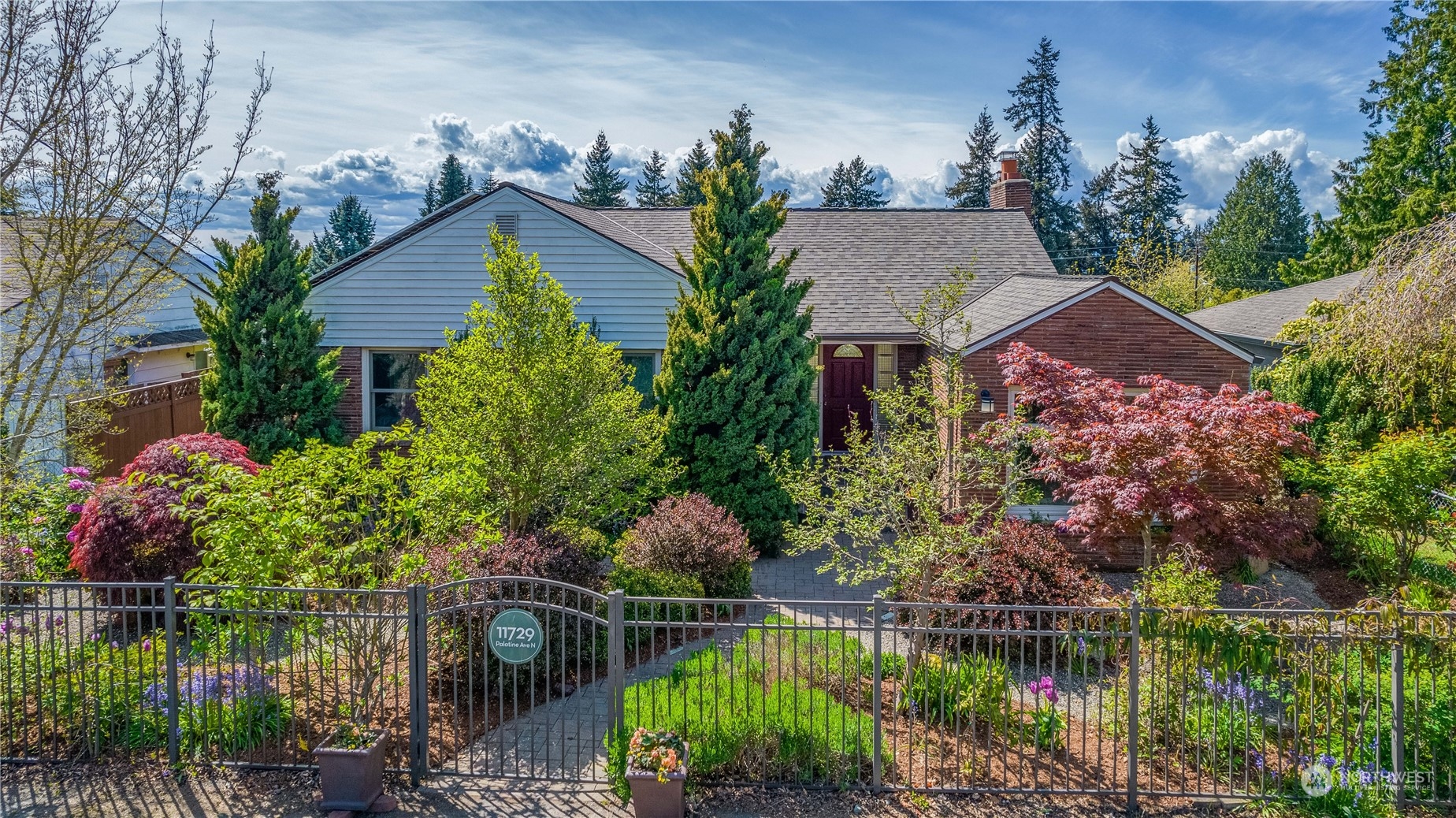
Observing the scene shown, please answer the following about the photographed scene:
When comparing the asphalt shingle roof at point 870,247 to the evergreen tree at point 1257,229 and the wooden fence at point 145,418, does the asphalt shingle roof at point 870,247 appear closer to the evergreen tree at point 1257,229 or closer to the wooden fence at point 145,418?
the wooden fence at point 145,418

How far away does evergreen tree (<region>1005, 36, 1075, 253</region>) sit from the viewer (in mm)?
44969

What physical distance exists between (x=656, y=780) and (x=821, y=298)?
1197 centimetres

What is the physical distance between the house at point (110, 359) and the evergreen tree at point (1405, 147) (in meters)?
28.5

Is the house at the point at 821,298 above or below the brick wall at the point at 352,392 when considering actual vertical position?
above

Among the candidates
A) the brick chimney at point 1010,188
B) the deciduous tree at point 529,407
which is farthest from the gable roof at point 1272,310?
the deciduous tree at point 529,407

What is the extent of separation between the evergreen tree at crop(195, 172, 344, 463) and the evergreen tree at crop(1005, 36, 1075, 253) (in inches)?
1560

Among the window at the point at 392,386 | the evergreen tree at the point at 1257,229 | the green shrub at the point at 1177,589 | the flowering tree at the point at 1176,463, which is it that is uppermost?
the evergreen tree at the point at 1257,229

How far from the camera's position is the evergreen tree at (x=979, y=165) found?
1847 inches

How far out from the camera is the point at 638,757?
578cm

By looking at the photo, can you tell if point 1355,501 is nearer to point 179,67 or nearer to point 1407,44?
point 179,67

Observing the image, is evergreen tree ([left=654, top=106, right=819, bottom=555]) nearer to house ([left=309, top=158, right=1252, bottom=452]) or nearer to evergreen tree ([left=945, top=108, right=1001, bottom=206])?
house ([left=309, top=158, right=1252, bottom=452])

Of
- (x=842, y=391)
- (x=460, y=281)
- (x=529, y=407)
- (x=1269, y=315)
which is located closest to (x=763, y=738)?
(x=529, y=407)

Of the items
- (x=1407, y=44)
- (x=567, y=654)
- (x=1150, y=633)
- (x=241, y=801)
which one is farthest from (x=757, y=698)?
(x=1407, y=44)

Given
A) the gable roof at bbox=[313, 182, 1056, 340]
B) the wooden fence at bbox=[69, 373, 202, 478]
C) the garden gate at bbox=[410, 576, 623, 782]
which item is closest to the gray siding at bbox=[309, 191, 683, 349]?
the gable roof at bbox=[313, 182, 1056, 340]
